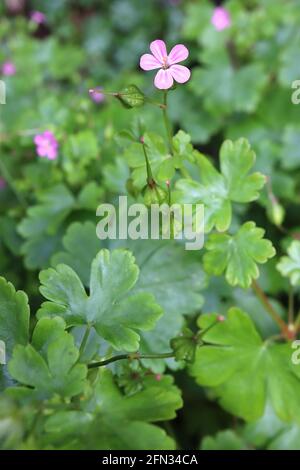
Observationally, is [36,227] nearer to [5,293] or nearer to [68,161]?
[68,161]

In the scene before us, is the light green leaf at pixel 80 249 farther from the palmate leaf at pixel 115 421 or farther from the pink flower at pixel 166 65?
the pink flower at pixel 166 65

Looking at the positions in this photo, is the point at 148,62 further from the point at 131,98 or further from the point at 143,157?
the point at 143,157

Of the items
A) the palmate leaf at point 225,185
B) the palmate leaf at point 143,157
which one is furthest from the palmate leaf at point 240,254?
the palmate leaf at point 143,157

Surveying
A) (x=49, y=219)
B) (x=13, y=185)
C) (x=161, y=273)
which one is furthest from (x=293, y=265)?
(x=13, y=185)

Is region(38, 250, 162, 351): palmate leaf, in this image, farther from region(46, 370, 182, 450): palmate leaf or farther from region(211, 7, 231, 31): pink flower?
region(211, 7, 231, 31): pink flower

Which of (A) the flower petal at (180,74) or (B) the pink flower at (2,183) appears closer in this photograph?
(A) the flower petal at (180,74)

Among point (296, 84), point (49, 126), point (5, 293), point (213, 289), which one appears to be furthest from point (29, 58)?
point (5, 293)

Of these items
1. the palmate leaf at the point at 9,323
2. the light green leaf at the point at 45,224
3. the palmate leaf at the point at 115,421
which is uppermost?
the light green leaf at the point at 45,224
